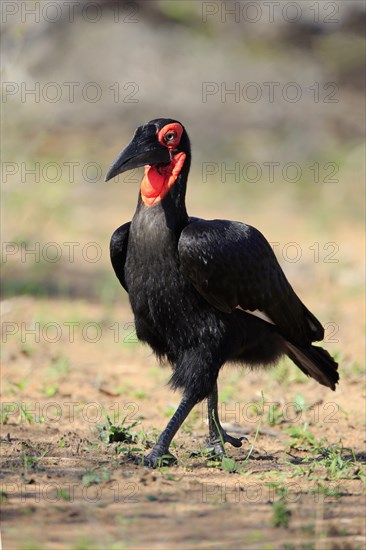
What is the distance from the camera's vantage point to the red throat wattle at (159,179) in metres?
4.53

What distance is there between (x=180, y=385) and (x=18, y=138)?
4300 mm

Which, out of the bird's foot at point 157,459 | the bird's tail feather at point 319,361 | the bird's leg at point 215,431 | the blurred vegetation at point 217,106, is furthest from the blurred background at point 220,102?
the bird's foot at point 157,459

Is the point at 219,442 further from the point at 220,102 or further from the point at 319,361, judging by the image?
the point at 220,102

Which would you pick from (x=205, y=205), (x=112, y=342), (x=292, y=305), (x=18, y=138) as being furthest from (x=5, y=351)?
(x=205, y=205)

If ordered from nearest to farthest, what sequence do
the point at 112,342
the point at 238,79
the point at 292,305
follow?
the point at 292,305 < the point at 112,342 < the point at 238,79

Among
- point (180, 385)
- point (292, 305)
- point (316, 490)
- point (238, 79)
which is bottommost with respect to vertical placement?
point (316, 490)

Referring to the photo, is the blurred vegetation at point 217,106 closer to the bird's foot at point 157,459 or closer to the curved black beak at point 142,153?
the curved black beak at point 142,153

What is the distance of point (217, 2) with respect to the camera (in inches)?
493

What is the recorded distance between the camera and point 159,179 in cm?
456

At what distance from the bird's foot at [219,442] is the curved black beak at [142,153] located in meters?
1.36

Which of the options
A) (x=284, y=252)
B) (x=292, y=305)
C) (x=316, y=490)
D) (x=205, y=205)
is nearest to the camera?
(x=316, y=490)

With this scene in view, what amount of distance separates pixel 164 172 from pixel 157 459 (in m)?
1.37

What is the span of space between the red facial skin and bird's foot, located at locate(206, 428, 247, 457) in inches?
47.1

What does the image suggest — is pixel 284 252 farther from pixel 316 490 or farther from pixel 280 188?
pixel 316 490
